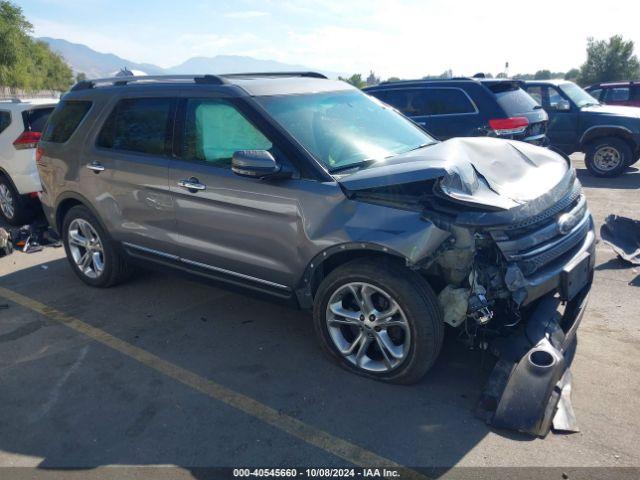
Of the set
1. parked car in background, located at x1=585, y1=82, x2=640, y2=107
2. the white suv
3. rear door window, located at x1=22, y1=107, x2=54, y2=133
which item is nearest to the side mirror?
the white suv

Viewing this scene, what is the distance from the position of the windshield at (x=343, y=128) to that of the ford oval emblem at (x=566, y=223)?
1268mm

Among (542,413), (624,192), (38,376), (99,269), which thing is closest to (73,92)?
(99,269)

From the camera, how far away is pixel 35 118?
7297mm

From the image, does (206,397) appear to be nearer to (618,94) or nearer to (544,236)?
(544,236)

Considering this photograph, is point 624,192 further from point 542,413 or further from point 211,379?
point 211,379

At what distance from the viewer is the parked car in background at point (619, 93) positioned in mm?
13516

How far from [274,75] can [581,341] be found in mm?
3348

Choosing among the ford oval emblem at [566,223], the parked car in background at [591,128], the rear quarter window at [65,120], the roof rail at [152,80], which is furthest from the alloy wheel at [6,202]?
the parked car in background at [591,128]

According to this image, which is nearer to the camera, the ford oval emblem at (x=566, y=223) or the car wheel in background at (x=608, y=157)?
the ford oval emblem at (x=566, y=223)

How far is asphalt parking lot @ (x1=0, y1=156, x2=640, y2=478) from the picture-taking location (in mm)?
2838

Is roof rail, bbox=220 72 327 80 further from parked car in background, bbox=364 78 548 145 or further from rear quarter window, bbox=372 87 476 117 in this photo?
rear quarter window, bbox=372 87 476 117

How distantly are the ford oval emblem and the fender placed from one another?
802cm

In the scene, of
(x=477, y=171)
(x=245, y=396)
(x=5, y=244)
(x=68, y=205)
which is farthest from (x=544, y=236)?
(x=5, y=244)

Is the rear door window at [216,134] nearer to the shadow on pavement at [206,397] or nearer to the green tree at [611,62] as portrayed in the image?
the shadow on pavement at [206,397]
